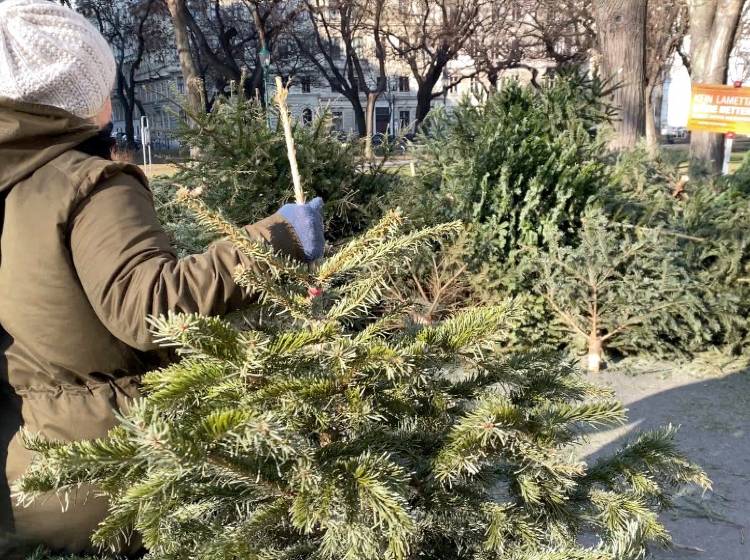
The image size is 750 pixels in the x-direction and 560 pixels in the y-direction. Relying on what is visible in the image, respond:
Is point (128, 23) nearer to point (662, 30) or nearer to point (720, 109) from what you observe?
point (662, 30)

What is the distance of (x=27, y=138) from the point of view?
4.74 feet

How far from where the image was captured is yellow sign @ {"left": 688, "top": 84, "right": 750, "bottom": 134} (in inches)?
360

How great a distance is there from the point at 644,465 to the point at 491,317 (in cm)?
59

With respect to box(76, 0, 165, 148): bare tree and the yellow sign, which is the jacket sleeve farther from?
box(76, 0, 165, 148): bare tree

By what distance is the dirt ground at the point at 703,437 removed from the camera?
321 cm

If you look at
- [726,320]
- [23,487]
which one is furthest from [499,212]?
[23,487]

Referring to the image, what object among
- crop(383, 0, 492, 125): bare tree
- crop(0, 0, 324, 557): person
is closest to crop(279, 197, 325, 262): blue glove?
crop(0, 0, 324, 557): person

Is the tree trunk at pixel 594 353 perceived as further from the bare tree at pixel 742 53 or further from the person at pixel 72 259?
the bare tree at pixel 742 53

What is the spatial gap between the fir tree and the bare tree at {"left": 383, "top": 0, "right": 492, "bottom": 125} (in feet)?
89.2

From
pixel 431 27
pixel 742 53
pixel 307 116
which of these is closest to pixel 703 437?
pixel 307 116

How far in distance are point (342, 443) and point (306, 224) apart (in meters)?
0.41

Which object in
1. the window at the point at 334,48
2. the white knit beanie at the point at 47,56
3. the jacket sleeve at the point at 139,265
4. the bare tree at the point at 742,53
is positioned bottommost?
the jacket sleeve at the point at 139,265

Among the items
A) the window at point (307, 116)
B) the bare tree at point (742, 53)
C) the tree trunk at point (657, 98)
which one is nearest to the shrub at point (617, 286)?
the window at point (307, 116)

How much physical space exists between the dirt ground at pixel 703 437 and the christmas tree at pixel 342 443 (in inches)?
77.3
